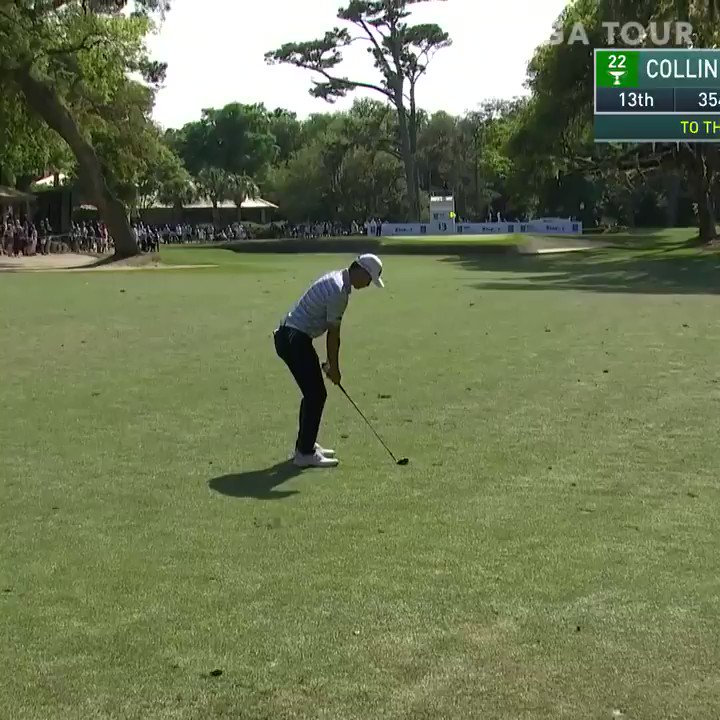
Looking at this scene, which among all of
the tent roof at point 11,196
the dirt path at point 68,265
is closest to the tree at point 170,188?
the tent roof at point 11,196

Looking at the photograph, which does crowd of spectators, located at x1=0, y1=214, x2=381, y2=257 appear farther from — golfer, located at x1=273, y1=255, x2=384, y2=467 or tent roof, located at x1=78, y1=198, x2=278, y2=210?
golfer, located at x1=273, y1=255, x2=384, y2=467

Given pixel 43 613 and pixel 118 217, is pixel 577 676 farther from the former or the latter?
pixel 118 217

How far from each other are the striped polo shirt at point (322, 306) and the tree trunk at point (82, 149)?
35.3 meters

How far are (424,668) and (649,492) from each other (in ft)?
11.5

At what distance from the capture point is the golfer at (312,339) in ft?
27.7

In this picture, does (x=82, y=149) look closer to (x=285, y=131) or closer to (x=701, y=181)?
(x=701, y=181)

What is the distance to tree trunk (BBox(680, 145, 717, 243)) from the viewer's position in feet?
167

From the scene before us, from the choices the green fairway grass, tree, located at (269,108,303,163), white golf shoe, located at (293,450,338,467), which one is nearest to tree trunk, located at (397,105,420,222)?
tree, located at (269,108,303,163)

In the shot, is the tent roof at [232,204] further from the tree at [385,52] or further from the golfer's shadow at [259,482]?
the golfer's shadow at [259,482]

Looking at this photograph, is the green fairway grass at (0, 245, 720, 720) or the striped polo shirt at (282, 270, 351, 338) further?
the striped polo shirt at (282, 270, 351, 338)

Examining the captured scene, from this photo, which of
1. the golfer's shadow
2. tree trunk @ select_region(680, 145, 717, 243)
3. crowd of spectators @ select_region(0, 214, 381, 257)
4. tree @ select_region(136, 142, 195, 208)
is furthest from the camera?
tree @ select_region(136, 142, 195, 208)

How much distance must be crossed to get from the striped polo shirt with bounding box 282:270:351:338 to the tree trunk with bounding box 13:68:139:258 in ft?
116

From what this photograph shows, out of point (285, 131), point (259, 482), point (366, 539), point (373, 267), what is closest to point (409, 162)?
point (285, 131)

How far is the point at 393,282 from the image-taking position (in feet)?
111
